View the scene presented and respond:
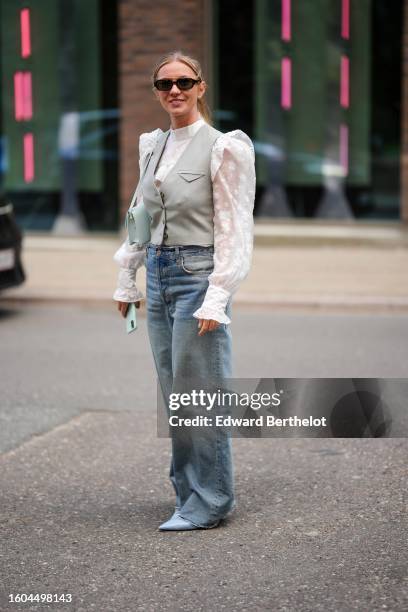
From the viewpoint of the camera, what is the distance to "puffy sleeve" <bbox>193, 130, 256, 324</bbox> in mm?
4402

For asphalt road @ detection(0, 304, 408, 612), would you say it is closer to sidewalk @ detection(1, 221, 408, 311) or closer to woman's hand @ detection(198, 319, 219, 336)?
woman's hand @ detection(198, 319, 219, 336)

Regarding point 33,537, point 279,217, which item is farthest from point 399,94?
point 33,537

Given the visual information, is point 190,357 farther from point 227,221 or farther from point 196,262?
point 227,221

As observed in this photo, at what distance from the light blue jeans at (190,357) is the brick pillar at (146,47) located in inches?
426

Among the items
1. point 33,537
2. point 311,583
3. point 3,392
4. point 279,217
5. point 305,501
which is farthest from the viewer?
point 279,217

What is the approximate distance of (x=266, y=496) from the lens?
5246 millimetres

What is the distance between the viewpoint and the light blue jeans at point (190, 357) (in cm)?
452

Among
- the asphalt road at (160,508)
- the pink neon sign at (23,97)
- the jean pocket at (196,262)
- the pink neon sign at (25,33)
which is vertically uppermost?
the pink neon sign at (25,33)

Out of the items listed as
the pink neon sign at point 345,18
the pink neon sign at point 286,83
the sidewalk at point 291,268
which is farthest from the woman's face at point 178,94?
the pink neon sign at point 286,83

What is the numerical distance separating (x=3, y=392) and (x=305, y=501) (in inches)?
113

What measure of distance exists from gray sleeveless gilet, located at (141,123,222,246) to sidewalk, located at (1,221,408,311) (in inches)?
252

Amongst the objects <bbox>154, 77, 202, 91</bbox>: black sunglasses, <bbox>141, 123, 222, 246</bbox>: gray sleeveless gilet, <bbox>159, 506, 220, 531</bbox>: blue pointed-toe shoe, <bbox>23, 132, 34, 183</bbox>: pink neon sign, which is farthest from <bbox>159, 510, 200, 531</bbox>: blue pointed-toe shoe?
<bbox>23, 132, 34, 183</bbox>: pink neon sign

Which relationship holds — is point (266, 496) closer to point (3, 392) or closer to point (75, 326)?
point (3, 392)

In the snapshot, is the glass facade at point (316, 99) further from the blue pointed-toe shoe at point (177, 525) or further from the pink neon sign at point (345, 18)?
the blue pointed-toe shoe at point (177, 525)
